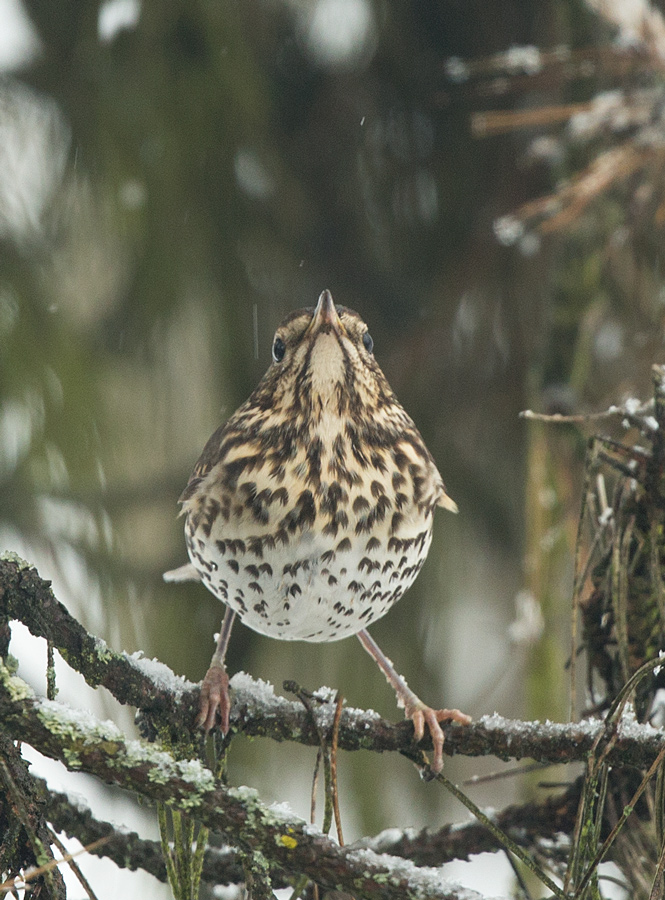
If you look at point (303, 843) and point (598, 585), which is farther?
point (598, 585)

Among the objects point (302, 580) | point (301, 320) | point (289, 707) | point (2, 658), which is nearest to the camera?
point (2, 658)

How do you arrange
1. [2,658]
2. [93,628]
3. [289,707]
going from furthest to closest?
[93,628]
[289,707]
[2,658]

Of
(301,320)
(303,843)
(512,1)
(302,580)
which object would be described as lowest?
(303,843)

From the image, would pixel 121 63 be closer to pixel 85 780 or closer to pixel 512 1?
pixel 512 1

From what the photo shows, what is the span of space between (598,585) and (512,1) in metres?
2.66

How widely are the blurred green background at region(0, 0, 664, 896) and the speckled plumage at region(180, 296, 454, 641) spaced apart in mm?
719

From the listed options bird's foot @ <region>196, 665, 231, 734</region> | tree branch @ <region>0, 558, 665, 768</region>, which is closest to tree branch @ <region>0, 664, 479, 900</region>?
tree branch @ <region>0, 558, 665, 768</region>

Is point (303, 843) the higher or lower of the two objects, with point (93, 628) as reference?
lower

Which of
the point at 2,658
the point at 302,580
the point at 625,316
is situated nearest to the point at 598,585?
the point at 302,580

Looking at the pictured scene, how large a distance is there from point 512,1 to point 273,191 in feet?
3.76

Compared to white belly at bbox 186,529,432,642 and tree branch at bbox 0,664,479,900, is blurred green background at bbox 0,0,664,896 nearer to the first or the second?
white belly at bbox 186,529,432,642

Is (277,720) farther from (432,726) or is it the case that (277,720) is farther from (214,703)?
(432,726)

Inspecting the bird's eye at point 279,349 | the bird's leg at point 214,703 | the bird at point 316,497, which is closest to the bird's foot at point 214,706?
the bird's leg at point 214,703

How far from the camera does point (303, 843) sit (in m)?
1.07
